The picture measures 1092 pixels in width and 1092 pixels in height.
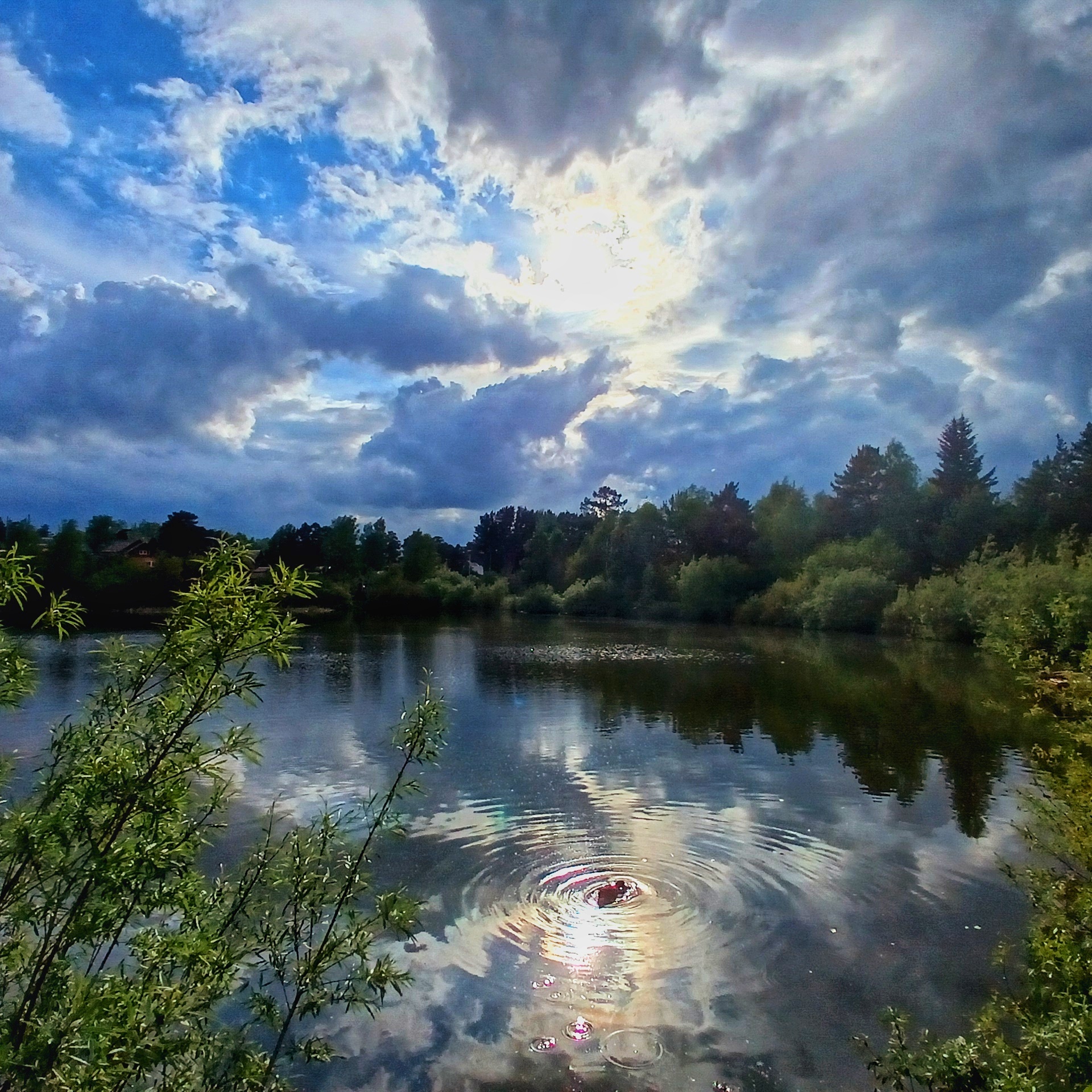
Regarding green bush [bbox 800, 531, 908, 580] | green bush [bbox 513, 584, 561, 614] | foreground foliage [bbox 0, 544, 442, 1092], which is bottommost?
green bush [bbox 513, 584, 561, 614]

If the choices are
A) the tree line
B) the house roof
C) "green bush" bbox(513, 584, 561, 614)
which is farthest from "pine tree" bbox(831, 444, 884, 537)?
the house roof

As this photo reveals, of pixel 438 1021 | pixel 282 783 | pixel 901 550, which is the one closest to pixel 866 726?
pixel 282 783

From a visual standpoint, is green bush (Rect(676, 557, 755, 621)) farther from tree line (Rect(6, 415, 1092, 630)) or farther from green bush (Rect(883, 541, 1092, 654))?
green bush (Rect(883, 541, 1092, 654))

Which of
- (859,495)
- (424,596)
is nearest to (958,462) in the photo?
(859,495)

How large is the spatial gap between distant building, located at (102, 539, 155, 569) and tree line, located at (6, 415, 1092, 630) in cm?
39

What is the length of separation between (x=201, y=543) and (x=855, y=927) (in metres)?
9.11

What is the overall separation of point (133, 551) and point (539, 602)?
130ft

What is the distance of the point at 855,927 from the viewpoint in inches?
382

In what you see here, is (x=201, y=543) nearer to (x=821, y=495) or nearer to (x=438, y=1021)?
(x=438, y=1021)

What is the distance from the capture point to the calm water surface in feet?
23.6

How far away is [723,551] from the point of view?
7712 centimetres

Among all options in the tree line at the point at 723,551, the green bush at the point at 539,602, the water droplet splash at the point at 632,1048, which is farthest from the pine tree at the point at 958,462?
the water droplet splash at the point at 632,1048

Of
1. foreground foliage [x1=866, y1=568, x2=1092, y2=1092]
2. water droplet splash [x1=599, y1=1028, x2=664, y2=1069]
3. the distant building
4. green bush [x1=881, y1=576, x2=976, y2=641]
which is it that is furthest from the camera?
the distant building

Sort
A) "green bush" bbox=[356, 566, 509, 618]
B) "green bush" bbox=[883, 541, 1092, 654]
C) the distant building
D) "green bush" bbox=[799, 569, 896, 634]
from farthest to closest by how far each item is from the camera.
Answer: "green bush" bbox=[356, 566, 509, 618]
the distant building
"green bush" bbox=[799, 569, 896, 634]
"green bush" bbox=[883, 541, 1092, 654]
